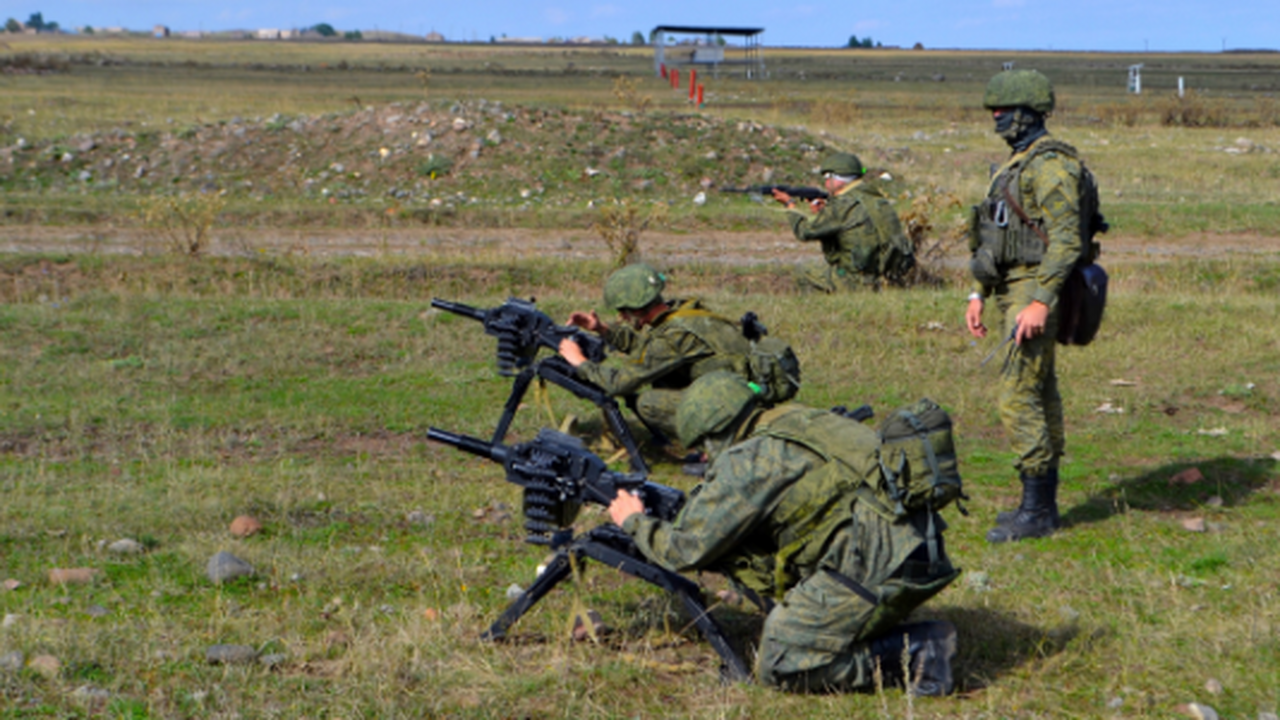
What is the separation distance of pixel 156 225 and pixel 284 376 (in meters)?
7.83

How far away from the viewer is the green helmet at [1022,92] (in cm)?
592

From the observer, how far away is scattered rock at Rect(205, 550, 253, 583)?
17.7 feet

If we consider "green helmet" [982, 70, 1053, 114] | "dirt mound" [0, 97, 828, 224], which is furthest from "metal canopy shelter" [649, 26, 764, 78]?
"green helmet" [982, 70, 1053, 114]

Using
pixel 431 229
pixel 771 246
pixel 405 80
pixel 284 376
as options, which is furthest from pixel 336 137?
pixel 405 80

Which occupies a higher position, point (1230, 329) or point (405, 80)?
point (405, 80)

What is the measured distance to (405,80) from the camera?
54.8 metres

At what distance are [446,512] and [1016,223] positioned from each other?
333 cm

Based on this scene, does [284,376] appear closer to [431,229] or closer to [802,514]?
[802,514]

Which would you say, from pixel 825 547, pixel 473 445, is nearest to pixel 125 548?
pixel 473 445

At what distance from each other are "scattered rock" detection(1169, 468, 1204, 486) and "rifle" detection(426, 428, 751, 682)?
3.86 metres

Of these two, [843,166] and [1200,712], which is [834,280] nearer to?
[843,166]

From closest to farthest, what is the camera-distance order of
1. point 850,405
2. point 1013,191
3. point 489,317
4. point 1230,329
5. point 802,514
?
point 802,514 < point 1013,191 < point 489,317 < point 850,405 < point 1230,329

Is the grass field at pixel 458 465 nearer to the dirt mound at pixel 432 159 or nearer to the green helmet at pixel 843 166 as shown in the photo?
the dirt mound at pixel 432 159

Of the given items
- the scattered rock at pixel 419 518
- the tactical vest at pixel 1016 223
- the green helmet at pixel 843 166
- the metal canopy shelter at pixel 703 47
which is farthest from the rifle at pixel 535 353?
the metal canopy shelter at pixel 703 47
